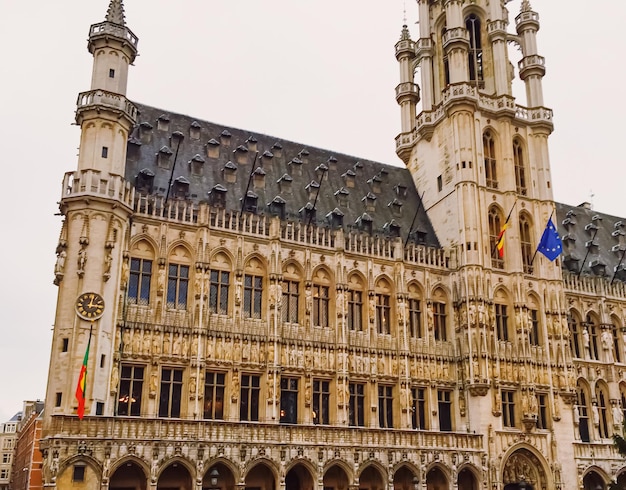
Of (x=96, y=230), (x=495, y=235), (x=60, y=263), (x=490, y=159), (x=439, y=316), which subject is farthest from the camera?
(x=490, y=159)

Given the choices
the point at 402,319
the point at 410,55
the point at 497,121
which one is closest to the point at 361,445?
the point at 402,319

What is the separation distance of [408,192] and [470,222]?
7760mm

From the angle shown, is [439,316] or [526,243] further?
[526,243]

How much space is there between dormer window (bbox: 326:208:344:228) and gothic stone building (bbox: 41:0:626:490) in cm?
14

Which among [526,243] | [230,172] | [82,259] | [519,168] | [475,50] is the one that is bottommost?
[82,259]

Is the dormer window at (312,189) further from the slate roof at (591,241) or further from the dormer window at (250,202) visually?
the slate roof at (591,241)

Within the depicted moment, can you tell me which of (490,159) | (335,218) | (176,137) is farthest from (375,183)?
(176,137)

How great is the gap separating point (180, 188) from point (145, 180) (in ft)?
6.80

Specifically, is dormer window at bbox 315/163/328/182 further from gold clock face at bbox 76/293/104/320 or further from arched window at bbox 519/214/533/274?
gold clock face at bbox 76/293/104/320

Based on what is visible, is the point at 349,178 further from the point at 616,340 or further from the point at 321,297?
the point at 616,340

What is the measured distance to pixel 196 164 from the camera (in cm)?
4316

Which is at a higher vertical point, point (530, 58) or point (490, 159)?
point (530, 58)

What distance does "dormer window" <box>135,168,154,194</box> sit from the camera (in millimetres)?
39469

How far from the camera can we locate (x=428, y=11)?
55844 mm
